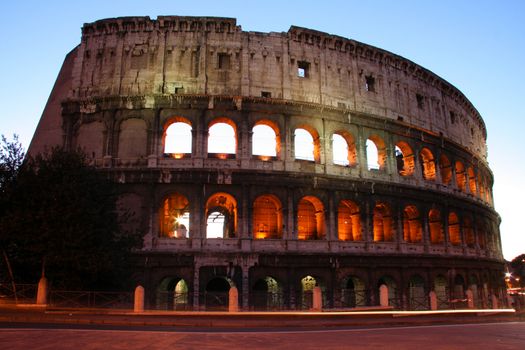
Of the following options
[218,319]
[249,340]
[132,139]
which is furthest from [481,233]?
[249,340]

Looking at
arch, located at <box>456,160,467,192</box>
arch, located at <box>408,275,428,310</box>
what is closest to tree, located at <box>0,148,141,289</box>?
arch, located at <box>408,275,428,310</box>

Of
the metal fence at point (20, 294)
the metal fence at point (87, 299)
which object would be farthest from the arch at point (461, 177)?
the metal fence at point (20, 294)

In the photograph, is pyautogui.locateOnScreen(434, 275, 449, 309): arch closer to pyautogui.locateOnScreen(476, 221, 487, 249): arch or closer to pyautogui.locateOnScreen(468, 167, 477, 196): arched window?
pyautogui.locateOnScreen(476, 221, 487, 249): arch

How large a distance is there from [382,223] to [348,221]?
2.33m

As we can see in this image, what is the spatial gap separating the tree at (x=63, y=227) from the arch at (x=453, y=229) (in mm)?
20475

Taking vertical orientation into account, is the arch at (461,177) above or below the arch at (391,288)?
above

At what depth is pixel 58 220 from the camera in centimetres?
1580

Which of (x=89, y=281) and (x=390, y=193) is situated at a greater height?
(x=390, y=193)

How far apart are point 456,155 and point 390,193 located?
8662mm

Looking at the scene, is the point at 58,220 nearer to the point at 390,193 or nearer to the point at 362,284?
the point at 362,284

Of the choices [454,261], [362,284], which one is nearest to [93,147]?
[362,284]

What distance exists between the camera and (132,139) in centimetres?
2186

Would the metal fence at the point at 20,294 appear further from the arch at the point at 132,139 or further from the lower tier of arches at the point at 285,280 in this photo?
the arch at the point at 132,139

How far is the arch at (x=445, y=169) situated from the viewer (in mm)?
28828
